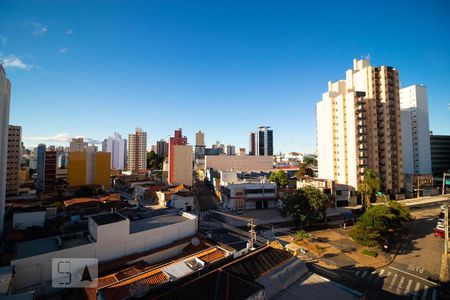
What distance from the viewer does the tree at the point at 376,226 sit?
3056 cm

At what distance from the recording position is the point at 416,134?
8994 centimetres

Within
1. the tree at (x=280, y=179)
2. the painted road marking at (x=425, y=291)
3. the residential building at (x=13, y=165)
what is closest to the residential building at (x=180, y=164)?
the tree at (x=280, y=179)

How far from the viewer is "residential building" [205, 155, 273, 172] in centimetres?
12544

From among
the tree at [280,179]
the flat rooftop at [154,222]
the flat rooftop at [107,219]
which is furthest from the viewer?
the tree at [280,179]

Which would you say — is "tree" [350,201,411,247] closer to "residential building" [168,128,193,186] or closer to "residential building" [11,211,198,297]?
"residential building" [11,211,198,297]

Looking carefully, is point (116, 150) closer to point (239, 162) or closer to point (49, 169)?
point (49, 169)

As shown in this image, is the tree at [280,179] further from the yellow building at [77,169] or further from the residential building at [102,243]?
the yellow building at [77,169]

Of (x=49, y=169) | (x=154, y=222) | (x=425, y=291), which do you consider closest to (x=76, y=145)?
(x=49, y=169)

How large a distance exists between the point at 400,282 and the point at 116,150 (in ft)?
654

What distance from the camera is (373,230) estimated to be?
101ft

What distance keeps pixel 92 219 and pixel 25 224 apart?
27007 mm

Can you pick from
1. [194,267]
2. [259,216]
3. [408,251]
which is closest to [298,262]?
[194,267]

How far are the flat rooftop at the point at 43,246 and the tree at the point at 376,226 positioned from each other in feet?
120

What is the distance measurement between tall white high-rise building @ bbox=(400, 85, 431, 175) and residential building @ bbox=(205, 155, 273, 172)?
65.2m
